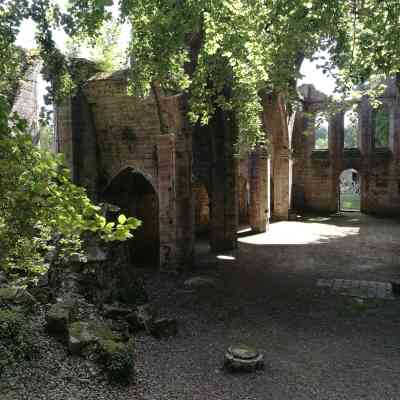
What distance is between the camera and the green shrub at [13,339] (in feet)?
18.8

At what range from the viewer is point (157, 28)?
739cm

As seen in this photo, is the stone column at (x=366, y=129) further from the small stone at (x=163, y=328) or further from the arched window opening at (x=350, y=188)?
the small stone at (x=163, y=328)

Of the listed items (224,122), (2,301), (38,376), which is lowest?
(38,376)

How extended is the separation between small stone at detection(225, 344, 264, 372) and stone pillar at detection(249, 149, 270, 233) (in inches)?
518

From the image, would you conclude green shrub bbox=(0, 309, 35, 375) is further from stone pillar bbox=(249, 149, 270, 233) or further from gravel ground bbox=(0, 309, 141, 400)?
stone pillar bbox=(249, 149, 270, 233)

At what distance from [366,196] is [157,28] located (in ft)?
72.8

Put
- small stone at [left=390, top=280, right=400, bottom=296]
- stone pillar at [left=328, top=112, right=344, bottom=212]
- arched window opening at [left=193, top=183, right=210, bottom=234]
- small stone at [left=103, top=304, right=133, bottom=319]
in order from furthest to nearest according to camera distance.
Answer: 1. stone pillar at [left=328, top=112, right=344, bottom=212]
2. arched window opening at [left=193, top=183, right=210, bottom=234]
3. small stone at [left=390, top=280, right=400, bottom=296]
4. small stone at [left=103, top=304, right=133, bottom=319]

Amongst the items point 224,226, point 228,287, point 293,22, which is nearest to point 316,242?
point 224,226

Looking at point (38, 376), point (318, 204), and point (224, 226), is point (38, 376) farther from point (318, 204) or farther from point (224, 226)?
point (318, 204)

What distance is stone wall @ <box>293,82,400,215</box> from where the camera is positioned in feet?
84.1

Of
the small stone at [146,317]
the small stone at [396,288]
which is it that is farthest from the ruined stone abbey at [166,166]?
the small stone at [396,288]

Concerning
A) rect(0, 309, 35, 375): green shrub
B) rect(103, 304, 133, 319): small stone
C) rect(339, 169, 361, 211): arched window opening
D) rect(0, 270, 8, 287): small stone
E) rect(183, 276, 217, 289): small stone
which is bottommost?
rect(183, 276, 217, 289): small stone

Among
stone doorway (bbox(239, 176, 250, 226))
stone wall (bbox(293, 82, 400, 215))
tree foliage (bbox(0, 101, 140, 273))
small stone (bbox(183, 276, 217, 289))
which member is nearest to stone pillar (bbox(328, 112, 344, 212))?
stone wall (bbox(293, 82, 400, 215))

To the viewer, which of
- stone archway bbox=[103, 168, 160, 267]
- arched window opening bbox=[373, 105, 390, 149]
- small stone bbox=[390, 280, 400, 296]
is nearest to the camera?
small stone bbox=[390, 280, 400, 296]
